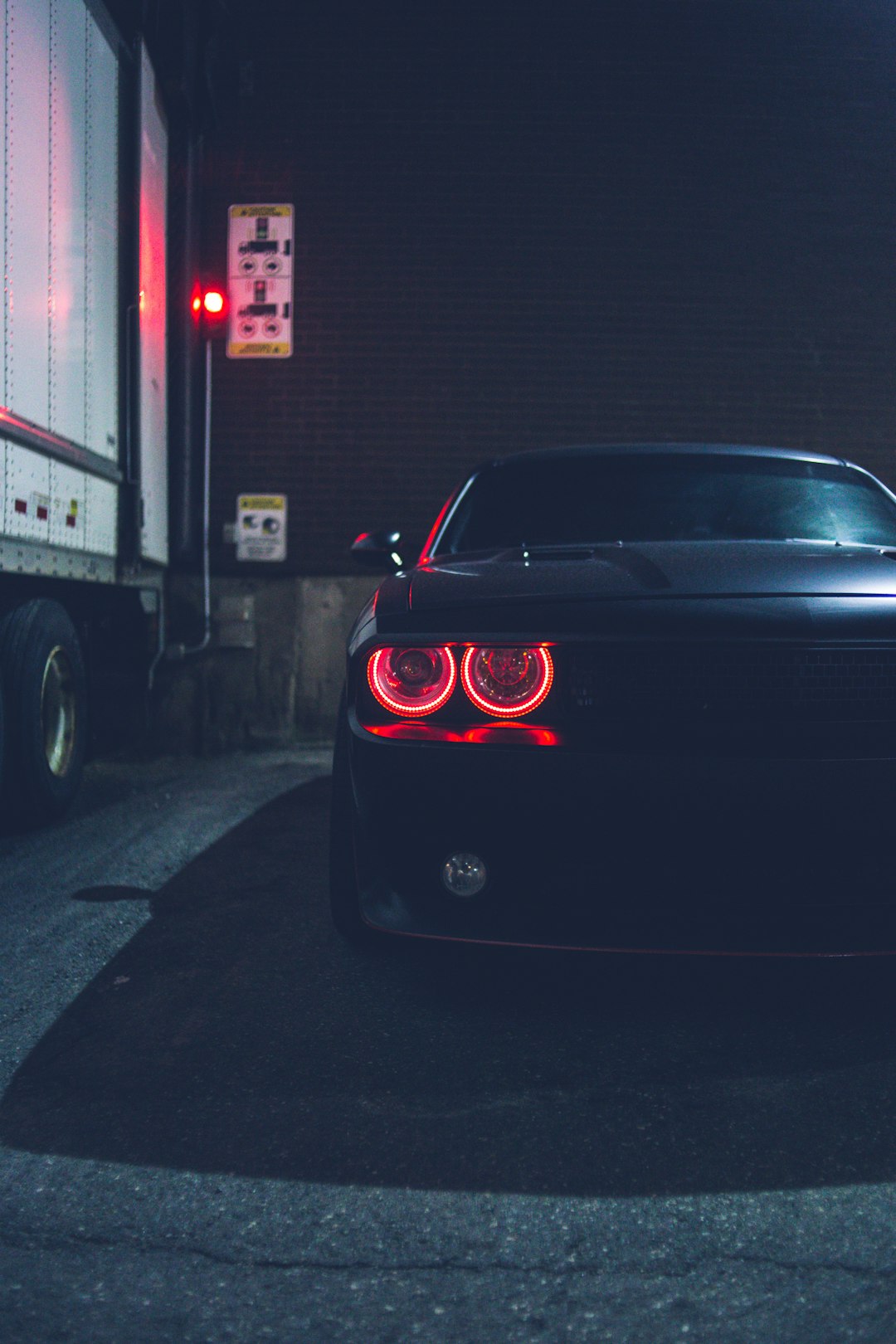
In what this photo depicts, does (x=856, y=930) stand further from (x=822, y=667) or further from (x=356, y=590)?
(x=356, y=590)

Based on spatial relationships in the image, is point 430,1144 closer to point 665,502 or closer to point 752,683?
point 752,683

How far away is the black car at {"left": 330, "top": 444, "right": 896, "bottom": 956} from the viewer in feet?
7.46

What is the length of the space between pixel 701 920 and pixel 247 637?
246 inches

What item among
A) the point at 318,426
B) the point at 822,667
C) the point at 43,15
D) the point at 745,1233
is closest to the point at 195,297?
the point at 318,426

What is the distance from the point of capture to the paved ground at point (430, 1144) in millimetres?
1596

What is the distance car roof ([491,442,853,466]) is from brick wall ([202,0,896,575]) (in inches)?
181

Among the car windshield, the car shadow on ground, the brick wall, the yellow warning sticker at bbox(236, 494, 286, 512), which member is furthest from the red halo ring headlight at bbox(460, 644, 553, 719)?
the yellow warning sticker at bbox(236, 494, 286, 512)

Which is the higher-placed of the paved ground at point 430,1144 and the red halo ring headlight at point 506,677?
the red halo ring headlight at point 506,677

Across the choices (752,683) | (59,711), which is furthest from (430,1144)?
(59,711)

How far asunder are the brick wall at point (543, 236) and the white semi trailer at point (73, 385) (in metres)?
1.74

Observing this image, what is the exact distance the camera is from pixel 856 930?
7.47 feet

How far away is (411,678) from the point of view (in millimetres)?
2459

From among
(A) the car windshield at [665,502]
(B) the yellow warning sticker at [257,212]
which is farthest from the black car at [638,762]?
(B) the yellow warning sticker at [257,212]

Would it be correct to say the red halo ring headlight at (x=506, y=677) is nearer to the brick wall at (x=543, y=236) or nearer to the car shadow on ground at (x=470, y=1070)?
the car shadow on ground at (x=470, y=1070)
